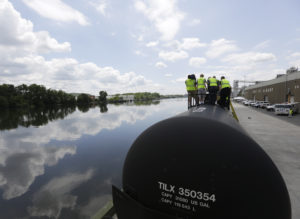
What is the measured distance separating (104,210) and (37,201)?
8623 mm

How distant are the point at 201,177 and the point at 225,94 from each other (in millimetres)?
5173

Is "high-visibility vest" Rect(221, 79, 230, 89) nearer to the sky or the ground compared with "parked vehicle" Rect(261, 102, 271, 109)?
nearer to the sky

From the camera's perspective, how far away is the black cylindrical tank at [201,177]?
58.6 inches

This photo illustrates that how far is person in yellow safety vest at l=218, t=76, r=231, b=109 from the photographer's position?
5871mm

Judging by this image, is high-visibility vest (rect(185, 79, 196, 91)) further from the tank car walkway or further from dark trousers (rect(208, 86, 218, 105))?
the tank car walkway

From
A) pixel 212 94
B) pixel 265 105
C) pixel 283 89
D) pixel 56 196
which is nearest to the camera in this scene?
pixel 212 94

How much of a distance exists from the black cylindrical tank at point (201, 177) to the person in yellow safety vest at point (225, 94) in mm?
4464

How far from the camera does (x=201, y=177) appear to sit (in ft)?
5.24

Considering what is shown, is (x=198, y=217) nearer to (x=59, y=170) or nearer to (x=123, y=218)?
(x=123, y=218)

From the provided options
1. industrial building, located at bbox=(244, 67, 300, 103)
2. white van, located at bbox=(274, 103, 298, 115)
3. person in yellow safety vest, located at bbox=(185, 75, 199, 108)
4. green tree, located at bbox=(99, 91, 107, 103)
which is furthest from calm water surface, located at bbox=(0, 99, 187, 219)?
green tree, located at bbox=(99, 91, 107, 103)

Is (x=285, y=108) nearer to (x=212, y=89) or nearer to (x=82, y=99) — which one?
(x=212, y=89)

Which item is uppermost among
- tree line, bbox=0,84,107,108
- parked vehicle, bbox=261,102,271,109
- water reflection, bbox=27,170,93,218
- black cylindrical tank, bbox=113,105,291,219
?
tree line, bbox=0,84,107,108

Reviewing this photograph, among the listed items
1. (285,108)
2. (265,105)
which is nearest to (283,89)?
(265,105)

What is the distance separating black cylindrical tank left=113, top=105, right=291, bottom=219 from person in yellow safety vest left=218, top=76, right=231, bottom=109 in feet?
14.6
